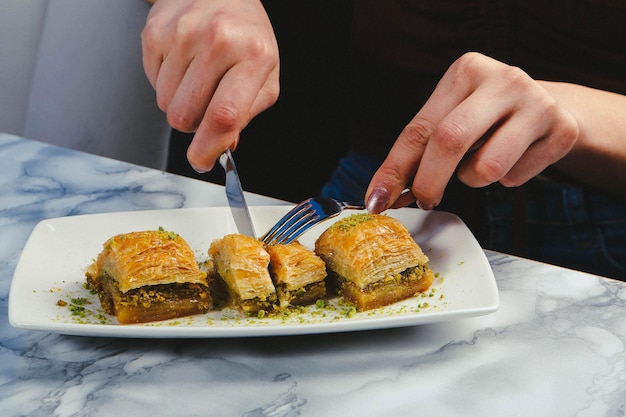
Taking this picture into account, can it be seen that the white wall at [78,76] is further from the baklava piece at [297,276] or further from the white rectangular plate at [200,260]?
the baklava piece at [297,276]

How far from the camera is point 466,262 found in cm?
124

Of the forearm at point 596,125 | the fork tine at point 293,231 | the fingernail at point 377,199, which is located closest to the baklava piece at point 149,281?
the fork tine at point 293,231

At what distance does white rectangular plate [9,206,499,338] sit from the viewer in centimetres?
102

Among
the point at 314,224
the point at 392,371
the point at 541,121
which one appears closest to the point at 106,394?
the point at 392,371

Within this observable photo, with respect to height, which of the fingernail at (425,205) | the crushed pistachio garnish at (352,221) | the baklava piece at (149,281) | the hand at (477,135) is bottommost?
the baklava piece at (149,281)

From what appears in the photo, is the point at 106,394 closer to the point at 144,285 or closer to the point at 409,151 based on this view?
the point at 144,285

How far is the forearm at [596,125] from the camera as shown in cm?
146

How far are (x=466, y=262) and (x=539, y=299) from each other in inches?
5.4

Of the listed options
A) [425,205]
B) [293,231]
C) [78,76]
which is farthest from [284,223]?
[78,76]

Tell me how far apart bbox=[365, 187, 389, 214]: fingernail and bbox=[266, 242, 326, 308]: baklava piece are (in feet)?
0.50

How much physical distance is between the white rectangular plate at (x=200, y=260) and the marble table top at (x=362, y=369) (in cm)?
4

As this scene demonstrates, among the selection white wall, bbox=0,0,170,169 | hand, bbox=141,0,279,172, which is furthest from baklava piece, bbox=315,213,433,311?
white wall, bbox=0,0,170,169

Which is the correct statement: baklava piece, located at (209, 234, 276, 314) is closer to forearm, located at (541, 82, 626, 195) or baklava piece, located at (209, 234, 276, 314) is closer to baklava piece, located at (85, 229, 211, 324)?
baklava piece, located at (85, 229, 211, 324)

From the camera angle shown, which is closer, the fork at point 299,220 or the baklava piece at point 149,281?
the baklava piece at point 149,281
